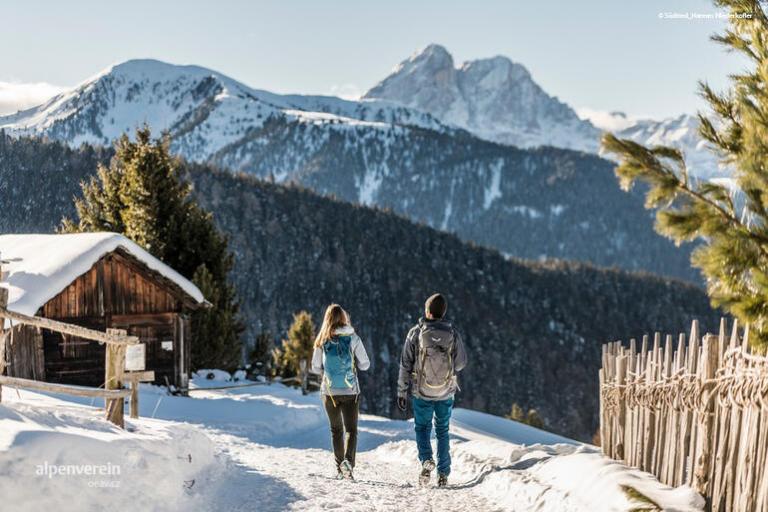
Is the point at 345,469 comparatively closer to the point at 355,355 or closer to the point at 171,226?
the point at 355,355

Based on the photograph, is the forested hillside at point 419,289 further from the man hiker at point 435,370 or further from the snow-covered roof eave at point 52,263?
the man hiker at point 435,370

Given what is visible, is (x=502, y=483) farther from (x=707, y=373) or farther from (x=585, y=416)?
(x=585, y=416)

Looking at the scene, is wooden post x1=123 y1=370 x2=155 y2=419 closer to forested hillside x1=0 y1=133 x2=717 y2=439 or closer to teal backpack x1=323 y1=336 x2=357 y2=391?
teal backpack x1=323 y1=336 x2=357 y2=391

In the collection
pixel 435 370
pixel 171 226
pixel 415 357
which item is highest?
pixel 171 226

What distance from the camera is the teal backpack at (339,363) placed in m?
9.77

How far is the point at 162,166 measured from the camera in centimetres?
3228

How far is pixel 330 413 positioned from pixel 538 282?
168m

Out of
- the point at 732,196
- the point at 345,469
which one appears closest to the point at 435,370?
the point at 345,469

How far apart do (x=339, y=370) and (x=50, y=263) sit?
47.0 ft

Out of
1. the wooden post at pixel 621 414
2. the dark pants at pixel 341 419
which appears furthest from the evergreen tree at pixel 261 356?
the wooden post at pixel 621 414

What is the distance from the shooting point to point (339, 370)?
9781 millimetres

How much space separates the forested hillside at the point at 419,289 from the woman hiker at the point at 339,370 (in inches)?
4514

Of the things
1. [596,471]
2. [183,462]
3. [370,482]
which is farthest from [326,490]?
[596,471]

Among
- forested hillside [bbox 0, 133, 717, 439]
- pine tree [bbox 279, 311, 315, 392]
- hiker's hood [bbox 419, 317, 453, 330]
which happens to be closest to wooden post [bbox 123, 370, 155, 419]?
hiker's hood [bbox 419, 317, 453, 330]
